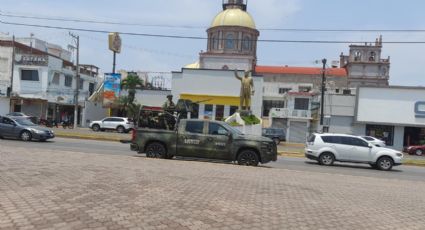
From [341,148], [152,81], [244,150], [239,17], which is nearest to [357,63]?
[239,17]

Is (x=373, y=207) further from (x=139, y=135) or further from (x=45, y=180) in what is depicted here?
(x=139, y=135)

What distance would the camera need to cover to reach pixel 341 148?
2244 cm

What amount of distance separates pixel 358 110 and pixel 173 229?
156 feet

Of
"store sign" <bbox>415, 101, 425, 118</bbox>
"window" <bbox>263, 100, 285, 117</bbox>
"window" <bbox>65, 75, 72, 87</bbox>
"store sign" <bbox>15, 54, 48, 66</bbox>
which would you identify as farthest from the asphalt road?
"window" <bbox>263, 100, 285, 117</bbox>

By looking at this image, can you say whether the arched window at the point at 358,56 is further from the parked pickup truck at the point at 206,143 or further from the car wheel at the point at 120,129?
the parked pickup truck at the point at 206,143

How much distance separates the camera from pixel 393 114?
163 ft

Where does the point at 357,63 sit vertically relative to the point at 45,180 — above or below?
above

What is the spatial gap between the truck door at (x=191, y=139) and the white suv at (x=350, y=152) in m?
7.30

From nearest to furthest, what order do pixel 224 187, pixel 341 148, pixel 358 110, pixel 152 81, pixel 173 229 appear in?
pixel 173 229 → pixel 224 187 → pixel 341 148 → pixel 358 110 → pixel 152 81

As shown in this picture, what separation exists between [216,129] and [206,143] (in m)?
0.63

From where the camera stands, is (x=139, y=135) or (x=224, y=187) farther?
(x=139, y=135)

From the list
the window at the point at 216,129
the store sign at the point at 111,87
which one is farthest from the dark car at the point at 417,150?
the store sign at the point at 111,87

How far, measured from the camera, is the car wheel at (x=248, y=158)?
56.2ft

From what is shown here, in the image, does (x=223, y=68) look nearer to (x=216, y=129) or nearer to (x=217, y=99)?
(x=217, y=99)
